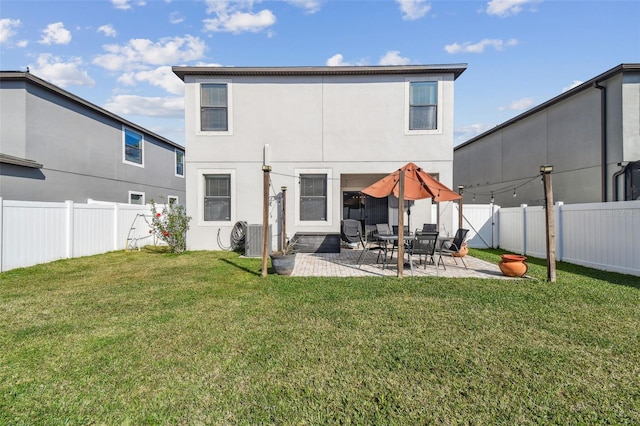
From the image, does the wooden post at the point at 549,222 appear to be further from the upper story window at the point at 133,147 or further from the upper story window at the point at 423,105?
the upper story window at the point at 133,147

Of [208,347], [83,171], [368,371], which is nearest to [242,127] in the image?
[83,171]

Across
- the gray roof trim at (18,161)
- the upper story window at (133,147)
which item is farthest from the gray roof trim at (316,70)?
the upper story window at (133,147)

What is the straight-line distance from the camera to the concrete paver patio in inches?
277

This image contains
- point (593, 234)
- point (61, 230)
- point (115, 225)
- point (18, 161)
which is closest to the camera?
point (593, 234)

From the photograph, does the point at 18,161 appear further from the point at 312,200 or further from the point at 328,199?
the point at 328,199

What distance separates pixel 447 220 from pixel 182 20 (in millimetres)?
11441

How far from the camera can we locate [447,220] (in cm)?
1095

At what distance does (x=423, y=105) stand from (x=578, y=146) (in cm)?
679

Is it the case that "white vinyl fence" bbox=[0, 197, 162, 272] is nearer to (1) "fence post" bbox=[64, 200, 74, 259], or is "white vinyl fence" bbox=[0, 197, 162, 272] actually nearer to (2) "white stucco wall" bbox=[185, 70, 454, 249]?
(1) "fence post" bbox=[64, 200, 74, 259]

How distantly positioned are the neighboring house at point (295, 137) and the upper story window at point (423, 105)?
0.03 m

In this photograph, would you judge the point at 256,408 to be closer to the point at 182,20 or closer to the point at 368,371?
the point at 368,371

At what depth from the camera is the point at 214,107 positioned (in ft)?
35.4

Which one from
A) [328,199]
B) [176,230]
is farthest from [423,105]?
[176,230]

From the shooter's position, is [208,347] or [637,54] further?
[637,54]
